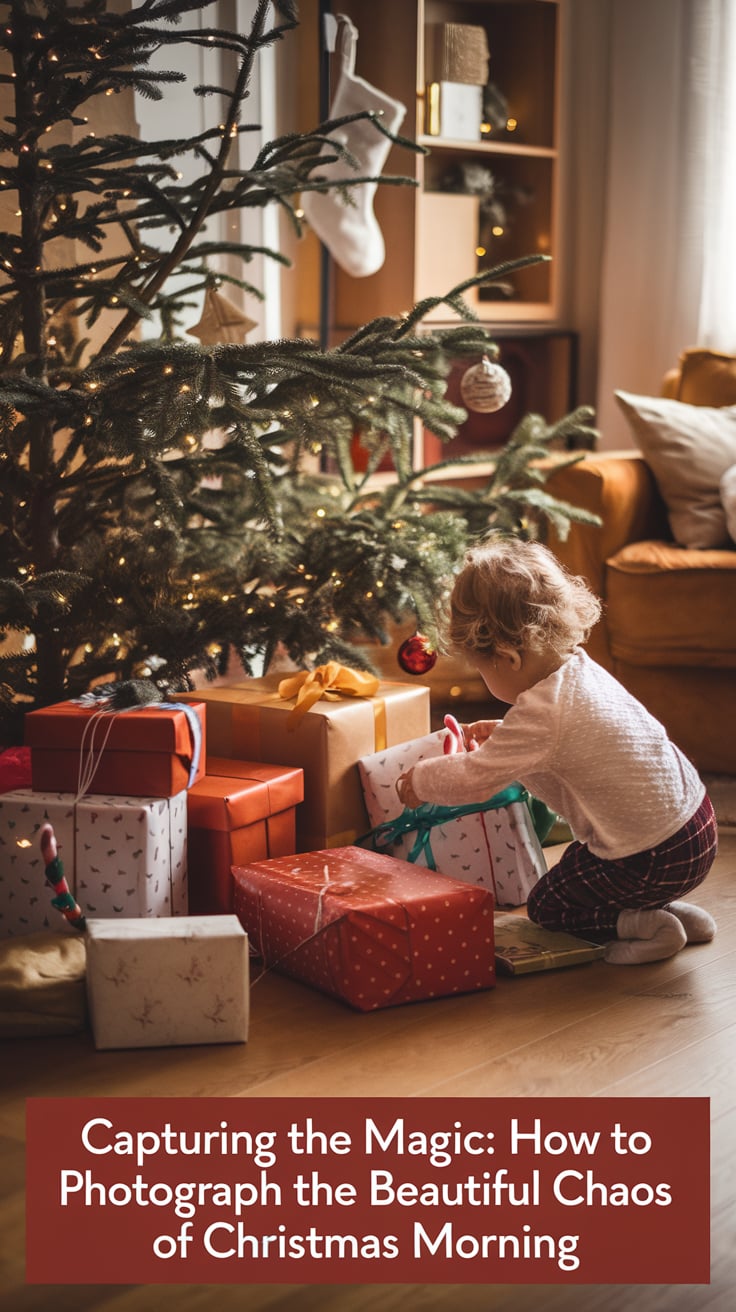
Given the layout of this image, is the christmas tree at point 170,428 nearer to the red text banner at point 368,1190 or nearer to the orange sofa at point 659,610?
the orange sofa at point 659,610

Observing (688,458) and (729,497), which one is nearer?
(729,497)

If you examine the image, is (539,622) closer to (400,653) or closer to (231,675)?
(400,653)

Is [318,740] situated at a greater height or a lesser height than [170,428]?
lesser

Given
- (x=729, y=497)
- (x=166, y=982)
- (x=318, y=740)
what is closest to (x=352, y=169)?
(x=729, y=497)

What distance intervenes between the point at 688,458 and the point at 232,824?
58.9 inches

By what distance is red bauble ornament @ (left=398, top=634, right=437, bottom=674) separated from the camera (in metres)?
2.37

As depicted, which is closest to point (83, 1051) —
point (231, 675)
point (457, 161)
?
point (231, 675)

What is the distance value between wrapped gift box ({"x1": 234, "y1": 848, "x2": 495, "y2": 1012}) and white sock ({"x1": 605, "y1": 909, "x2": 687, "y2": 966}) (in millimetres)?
209

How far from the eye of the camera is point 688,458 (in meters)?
2.96

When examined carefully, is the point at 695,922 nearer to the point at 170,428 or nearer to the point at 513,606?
the point at 513,606

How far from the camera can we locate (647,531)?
3.04 metres

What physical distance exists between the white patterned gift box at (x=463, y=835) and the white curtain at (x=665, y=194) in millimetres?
2279

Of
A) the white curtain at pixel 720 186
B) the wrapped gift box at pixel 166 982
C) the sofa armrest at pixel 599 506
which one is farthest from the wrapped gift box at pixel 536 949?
the white curtain at pixel 720 186

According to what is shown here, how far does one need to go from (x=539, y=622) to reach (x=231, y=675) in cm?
158
